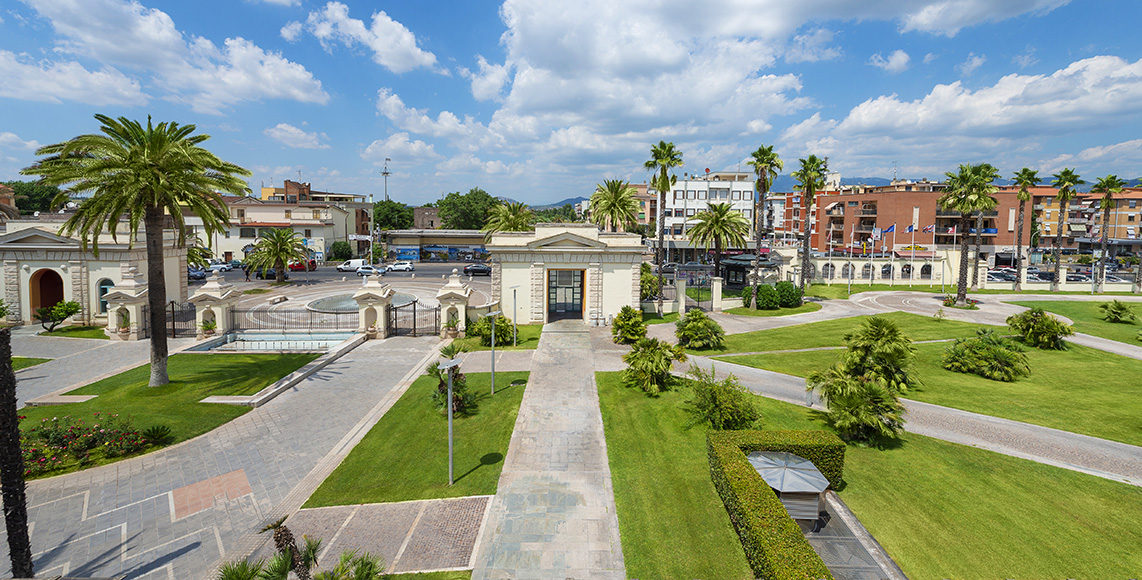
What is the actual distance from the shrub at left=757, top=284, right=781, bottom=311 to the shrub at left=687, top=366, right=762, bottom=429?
26858 millimetres

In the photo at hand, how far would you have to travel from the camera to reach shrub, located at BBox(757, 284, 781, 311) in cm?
4291

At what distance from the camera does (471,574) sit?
10.2 m

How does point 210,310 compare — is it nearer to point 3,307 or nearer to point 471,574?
point 3,307

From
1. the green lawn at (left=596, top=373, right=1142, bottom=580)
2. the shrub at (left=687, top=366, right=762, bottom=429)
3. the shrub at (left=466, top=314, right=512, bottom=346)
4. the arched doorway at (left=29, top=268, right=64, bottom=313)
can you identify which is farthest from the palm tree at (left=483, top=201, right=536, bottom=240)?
the green lawn at (left=596, top=373, right=1142, bottom=580)

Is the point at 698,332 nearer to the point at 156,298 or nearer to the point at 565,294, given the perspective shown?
the point at 565,294

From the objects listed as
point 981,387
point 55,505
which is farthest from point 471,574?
point 981,387

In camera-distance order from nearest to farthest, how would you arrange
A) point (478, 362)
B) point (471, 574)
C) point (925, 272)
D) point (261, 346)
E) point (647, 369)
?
point (471, 574) < point (647, 369) < point (478, 362) < point (261, 346) < point (925, 272)

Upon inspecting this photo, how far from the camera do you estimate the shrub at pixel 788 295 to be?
43156 mm

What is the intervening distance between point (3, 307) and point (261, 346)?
63.5ft

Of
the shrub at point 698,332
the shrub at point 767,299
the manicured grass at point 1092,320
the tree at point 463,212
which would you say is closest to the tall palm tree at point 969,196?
the manicured grass at point 1092,320

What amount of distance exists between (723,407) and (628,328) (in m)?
13.5

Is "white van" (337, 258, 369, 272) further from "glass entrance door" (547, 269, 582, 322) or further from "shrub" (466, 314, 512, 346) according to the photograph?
"shrub" (466, 314, 512, 346)

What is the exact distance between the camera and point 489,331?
98.8 feet

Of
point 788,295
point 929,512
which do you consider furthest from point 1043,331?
point 929,512
